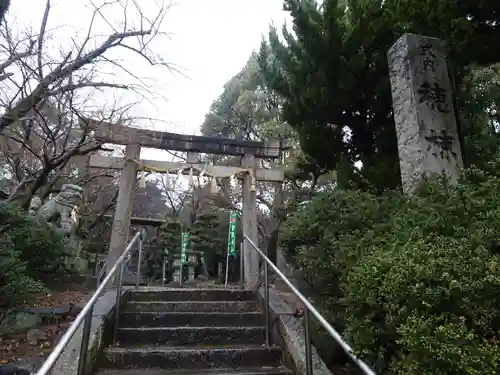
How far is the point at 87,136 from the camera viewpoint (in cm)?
729

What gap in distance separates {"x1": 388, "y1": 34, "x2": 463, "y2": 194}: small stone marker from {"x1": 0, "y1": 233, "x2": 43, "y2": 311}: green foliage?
4454 mm

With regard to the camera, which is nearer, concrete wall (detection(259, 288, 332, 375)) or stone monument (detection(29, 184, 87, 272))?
concrete wall (detection(259, 288, 332, 375))

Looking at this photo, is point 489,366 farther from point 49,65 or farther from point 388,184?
point 49,65

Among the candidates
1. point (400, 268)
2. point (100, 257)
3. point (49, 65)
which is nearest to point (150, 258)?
point (100, 257)

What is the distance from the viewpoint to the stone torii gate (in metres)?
6.75

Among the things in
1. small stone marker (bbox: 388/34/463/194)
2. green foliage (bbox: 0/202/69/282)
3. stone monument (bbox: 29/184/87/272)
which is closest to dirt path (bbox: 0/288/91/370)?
green foliage (bbox: 0/202/69/282)

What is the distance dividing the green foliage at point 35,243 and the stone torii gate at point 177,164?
136 cm

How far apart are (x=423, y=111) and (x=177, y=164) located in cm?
476

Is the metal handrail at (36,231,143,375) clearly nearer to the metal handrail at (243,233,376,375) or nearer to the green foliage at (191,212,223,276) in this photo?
the metal handrail at (243,233,376,375)

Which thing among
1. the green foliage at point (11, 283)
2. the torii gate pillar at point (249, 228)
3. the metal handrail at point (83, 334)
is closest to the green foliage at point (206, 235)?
the torii gate pillar at point (249, 228)

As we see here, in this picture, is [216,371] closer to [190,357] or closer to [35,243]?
[190,357]

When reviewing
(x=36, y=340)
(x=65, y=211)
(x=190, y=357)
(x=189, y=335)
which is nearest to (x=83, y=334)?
(x=190, y=357)

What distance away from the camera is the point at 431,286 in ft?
6.14

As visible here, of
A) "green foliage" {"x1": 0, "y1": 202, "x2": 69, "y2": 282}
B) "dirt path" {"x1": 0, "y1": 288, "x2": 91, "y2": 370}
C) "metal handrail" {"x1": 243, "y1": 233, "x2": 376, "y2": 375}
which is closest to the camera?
"metal handrail" {"x1": 243, "y1": 233, "x2": 376, "y2": 375}
